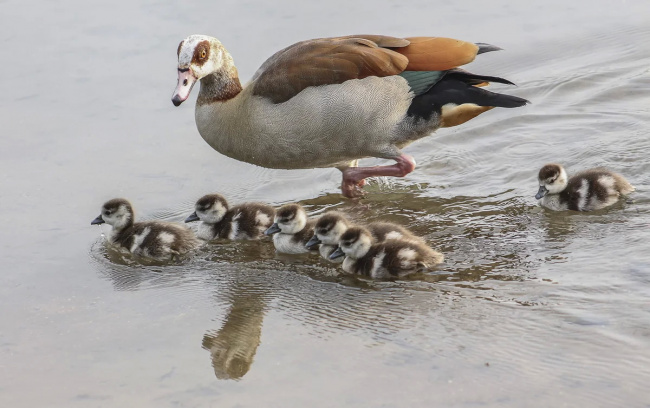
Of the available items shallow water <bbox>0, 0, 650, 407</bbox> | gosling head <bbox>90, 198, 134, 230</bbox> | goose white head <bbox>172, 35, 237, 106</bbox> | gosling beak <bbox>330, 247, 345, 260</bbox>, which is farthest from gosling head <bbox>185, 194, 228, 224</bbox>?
gosling beak <bbox>330, 247, 345, 260</bbox>

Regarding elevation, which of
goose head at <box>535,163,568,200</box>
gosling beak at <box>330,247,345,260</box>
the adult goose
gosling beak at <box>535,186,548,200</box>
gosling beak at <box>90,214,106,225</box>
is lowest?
gosling beak at <box>90,214,106,225</box>

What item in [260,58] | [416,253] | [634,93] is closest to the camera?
[416,253]

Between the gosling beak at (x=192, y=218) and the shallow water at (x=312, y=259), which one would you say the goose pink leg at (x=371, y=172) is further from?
the gosling beak at (x=192, y=218)

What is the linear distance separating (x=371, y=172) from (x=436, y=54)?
99 centimetres

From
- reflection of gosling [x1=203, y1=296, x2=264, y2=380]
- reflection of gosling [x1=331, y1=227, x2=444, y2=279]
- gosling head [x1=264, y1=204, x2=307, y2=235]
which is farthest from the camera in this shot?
gosling head [x1=264, y1=204, x2=307, y2=235]

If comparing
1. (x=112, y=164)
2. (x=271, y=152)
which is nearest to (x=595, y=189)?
(x=271, y=152)

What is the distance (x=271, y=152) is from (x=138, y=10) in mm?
3668

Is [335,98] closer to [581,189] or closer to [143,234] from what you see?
[143,234]

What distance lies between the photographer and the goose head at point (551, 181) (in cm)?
640

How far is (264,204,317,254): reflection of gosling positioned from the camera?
20.2ft

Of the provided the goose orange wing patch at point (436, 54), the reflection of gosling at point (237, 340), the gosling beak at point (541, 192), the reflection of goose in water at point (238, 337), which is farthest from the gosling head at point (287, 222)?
the gosling beak at point (541, 192)

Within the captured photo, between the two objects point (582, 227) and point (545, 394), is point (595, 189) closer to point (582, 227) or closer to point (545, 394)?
point (582, 227)

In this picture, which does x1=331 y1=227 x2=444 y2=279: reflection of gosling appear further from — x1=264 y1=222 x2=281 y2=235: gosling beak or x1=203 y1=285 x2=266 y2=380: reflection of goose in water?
x1=203 y1=285 x2=266 y2=380: reflection of goose in water

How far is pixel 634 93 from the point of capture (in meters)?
8.25
